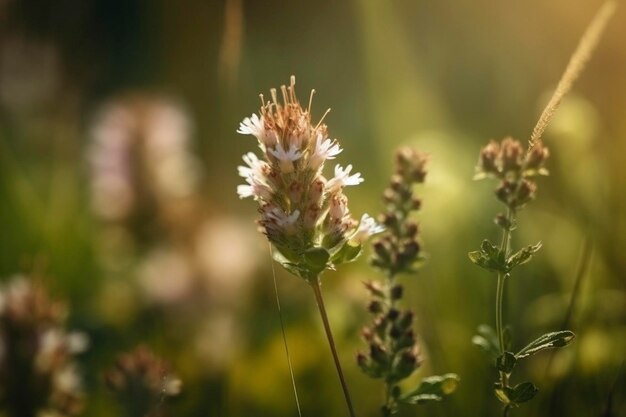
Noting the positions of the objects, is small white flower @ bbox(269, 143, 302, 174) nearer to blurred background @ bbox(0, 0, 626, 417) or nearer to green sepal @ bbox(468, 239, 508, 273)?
green sepal @ bbox(468, 239, 508, 273)

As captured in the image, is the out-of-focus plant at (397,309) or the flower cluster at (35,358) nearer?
the out-of-focus plant at (397,309)

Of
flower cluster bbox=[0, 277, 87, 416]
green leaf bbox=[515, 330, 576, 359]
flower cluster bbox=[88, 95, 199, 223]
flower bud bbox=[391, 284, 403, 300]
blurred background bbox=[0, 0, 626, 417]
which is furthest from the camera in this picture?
flower cluster bbox=[88, 95, 199, 223]

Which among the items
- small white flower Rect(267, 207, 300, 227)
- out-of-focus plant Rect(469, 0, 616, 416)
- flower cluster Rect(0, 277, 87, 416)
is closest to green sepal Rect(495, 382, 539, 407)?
out-of-focus plant Rect(469, 0, 616, 416)

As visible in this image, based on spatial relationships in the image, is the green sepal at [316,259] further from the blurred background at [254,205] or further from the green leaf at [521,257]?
the blurred background at [254,205]

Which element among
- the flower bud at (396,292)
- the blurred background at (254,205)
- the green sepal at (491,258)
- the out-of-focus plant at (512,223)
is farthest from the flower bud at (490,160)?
the blurred background at (254,205)

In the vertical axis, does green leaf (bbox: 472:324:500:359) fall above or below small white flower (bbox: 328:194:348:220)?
below

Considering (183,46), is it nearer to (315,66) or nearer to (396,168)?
(315,66)
